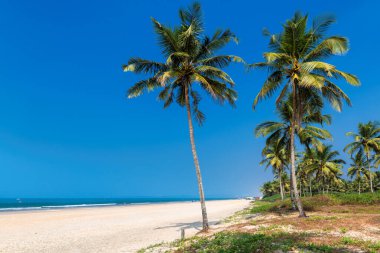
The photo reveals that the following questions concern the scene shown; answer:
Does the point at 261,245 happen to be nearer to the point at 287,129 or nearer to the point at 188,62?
the point at 188,62

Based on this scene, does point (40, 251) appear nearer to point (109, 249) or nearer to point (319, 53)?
point (109, 249)

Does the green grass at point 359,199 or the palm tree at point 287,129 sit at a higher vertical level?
the palm tree at point 287,129

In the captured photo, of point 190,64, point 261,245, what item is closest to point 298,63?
point 190,64

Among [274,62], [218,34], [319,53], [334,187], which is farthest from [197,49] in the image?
[334,187]

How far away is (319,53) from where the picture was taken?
1794 centimetres

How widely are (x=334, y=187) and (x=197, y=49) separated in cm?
8458

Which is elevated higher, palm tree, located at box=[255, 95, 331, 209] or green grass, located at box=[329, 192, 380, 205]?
palm tree, located at box=[255, 95, 331, 209]

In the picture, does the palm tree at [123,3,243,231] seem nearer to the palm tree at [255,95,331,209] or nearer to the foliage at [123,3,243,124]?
the foliage at [123,3,243,124]

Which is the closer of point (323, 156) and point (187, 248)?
point (187, 248)

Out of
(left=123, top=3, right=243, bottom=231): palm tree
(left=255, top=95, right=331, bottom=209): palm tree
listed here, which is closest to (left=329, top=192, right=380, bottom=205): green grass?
(left=255, top=95, right=331, bottom=209): palm tree

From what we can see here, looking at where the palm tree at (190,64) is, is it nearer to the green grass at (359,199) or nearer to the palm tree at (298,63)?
the palm tree at (298,63)

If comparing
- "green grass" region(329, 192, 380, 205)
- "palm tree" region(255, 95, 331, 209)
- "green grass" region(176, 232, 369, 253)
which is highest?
"palm tree" region(255, 95, 331, 209)

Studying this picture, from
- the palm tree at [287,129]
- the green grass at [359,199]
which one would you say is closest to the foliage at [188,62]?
the palm tree at [287,129]

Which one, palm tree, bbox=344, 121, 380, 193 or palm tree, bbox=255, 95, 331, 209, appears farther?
palm tree, bbox=344, 121, 380, 193
